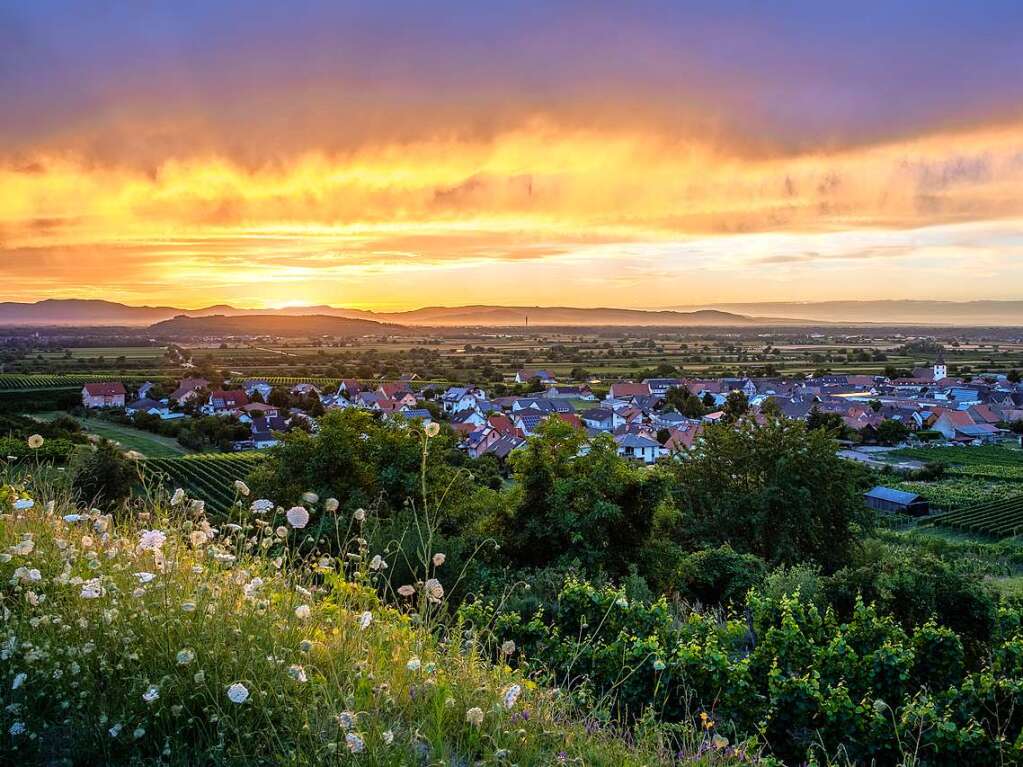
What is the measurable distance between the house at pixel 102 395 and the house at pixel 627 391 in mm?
53453

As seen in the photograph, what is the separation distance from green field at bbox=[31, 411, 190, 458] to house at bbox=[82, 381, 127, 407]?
6.49 m

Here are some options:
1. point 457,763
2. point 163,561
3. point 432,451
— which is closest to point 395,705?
point 457,763

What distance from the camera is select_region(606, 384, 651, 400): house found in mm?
84188

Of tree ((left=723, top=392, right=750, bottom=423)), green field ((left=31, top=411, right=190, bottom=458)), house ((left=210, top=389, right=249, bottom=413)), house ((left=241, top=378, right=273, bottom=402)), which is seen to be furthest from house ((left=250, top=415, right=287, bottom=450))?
tree ((left=723, top=392, right=750, bottom=423))

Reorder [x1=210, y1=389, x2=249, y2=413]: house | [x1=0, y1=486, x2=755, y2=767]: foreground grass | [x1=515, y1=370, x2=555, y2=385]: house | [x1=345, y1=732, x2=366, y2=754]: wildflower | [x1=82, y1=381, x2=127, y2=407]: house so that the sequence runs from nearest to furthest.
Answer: [x1=345, y1=732, x2=366, y2=754]: wildflower → [x1=0, y1=486, x2=755, y2=767]: foreground grass → [x1=82, y1=381, x2=127, y2=407]: house → [x1=210, y1=389, x2=249, y2=413]: house → [x1=515, y1=370, x2=555, y2=385]: house

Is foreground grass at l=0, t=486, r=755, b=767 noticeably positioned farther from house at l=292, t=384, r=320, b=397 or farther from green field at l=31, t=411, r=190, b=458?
house at l=292, t=384, r=320, b=397

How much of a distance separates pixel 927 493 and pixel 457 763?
165 ft

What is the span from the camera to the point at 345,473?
1689 centimetres

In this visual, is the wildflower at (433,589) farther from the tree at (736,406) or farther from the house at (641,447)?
the tree at (736,406)

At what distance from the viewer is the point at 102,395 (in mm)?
67688

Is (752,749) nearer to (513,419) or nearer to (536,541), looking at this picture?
(536,541)

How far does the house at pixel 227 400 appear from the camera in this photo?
67.2 meters

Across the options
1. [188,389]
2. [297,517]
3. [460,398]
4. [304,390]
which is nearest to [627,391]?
[460,398]

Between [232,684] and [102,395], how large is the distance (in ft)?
248
